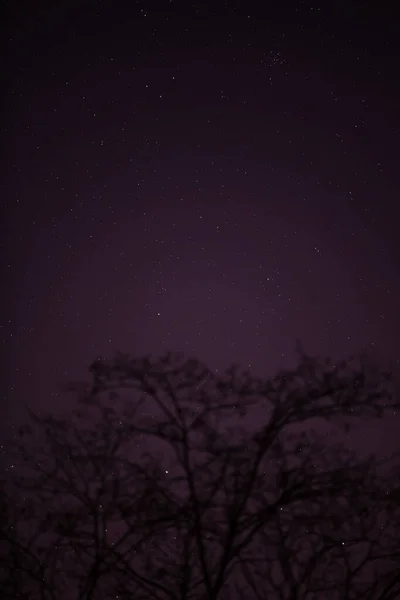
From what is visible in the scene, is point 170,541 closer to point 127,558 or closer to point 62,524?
point 127,558

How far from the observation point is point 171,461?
5.64ft

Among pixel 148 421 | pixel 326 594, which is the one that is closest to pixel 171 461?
pixel 148 421

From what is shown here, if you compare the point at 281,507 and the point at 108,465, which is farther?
the point at 108,465

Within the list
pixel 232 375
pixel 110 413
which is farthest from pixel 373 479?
pixel 110 413

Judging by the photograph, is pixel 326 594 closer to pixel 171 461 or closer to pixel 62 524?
pixel 171 461

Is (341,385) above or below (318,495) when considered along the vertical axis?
above

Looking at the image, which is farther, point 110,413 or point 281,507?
point 110,413

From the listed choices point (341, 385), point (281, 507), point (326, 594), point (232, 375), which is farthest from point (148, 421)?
point (326, 594)

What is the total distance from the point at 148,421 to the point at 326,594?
616 millimetres

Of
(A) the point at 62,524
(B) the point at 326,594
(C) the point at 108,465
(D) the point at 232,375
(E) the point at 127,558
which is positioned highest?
(D) the point at 232,375

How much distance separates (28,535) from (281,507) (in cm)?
69

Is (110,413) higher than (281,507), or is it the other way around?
(110,413)

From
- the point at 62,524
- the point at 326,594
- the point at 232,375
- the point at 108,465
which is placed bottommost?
the point at 326,594

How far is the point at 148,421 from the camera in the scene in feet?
5.75
